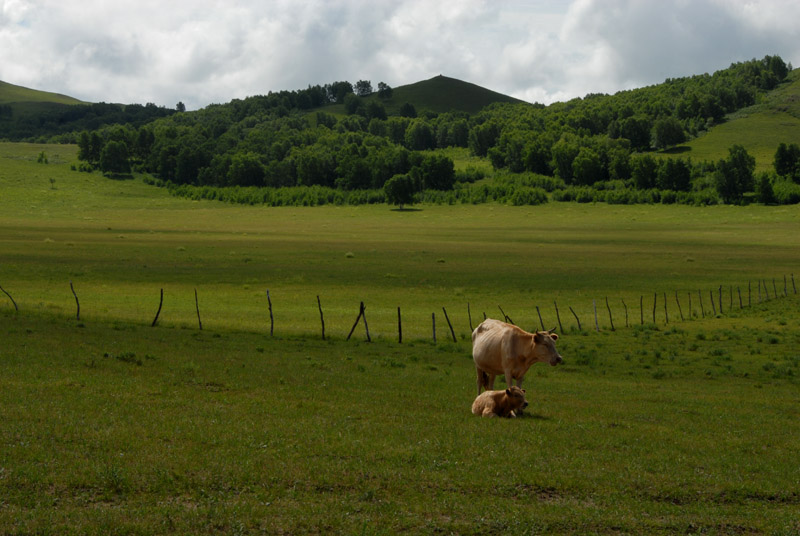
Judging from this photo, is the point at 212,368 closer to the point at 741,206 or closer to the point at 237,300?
the point at 237,300

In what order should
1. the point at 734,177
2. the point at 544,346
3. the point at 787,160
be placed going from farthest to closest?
1. the point at 787,160
2. the point at 734,177
3. the point at 544,346

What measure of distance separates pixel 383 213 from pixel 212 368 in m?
154

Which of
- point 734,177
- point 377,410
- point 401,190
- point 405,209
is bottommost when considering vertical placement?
point 377,410

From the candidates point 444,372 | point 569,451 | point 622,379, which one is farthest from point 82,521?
point 622,379

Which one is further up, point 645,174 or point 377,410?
point 645,174

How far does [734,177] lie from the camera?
17262 cm

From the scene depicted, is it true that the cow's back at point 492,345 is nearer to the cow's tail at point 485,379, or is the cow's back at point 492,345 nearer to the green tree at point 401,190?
the cow's tail at point 485,379

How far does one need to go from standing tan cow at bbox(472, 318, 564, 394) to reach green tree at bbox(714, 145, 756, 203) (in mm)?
169292

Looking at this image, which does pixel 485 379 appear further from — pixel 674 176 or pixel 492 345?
pixel 674 176

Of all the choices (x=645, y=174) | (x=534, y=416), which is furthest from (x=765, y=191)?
(x=534, y=416)

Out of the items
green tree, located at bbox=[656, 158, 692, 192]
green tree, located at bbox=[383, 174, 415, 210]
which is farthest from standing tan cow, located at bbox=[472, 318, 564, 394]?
green tree, located at bbox=[656, 158, 692, 192]

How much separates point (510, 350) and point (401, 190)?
16895 centimetres

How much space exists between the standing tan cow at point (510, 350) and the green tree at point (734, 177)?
169m

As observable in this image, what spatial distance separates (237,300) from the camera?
49750mm
